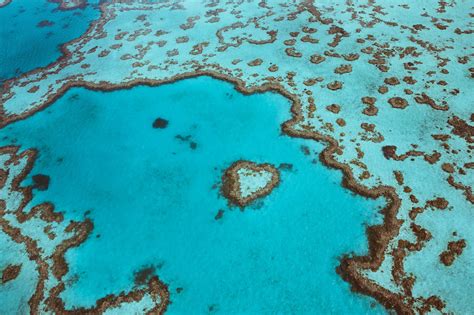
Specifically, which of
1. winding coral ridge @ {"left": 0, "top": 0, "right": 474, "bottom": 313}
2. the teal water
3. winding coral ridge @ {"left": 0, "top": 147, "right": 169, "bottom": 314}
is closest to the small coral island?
winding coral ridge @ {"left": 0, "top": 0, "right": 474, "bottom": 313}

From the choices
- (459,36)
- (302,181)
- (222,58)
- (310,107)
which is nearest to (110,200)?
(302,181)

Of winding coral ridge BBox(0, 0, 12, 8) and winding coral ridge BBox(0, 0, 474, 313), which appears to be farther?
winding coral ridge BBox(0, 0, 12, 8)

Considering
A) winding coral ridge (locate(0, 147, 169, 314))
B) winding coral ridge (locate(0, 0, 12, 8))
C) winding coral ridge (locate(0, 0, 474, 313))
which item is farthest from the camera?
winding coral ridge (locate(0, 0, 12, 8))

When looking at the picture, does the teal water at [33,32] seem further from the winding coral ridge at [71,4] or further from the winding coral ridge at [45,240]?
the winding coral ridge at [45,240]

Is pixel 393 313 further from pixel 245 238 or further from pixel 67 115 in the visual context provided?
pixel 67 115

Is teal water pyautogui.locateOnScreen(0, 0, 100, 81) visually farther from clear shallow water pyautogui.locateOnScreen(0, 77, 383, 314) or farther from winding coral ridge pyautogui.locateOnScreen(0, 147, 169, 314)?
winding coral ridge pyautogui.locateOnScreen(0, 147, 169, 314)

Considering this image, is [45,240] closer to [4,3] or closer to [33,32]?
[33,32]
